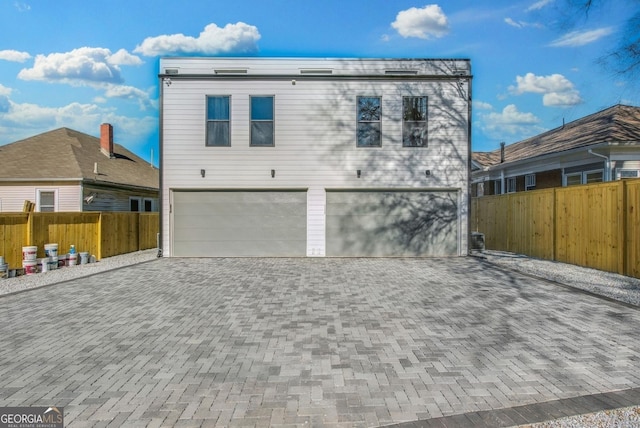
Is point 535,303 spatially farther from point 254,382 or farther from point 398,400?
Answer: point 254,382

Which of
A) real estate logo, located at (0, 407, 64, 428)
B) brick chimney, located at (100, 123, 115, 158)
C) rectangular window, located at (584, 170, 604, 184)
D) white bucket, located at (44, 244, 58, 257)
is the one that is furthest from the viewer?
brick chimney, located at (100, 123, 115, 158)

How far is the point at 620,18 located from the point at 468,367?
36.0 feet

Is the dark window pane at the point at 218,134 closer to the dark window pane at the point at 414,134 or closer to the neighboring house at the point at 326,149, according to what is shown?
the neighboring house at the point at 326,149

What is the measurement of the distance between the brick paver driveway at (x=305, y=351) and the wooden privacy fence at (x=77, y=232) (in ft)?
9.94

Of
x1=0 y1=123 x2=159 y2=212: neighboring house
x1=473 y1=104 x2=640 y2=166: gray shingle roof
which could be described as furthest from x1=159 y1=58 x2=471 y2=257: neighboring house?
x1=0 y1=123 x2=159 y2=212: neighboring house

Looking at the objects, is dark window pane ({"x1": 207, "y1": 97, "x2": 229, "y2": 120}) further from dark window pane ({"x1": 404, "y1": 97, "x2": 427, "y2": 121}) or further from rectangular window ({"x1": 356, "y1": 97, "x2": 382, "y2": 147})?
dark window pane ({"x1": 404, "y1": 97, "x2": 427, "y2": 121})

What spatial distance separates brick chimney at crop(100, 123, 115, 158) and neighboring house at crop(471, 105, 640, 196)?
20.7 m

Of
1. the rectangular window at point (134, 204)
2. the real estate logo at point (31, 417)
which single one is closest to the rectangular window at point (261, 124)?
the rectangular window at point (134, 204)

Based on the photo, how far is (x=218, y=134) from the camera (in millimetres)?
12547

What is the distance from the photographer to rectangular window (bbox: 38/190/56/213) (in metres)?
15.2

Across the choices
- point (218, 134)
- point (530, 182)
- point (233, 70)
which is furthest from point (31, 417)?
point (530, 182)

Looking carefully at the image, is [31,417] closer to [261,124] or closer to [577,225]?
[261,124]

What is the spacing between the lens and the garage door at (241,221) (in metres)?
12.6

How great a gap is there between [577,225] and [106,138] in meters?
21.8
